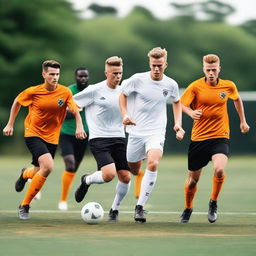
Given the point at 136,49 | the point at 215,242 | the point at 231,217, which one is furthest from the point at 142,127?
the point at 136,49

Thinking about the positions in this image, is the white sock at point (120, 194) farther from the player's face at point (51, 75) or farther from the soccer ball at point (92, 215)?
the player's face at point (51, 75)

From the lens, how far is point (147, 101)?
457 inches

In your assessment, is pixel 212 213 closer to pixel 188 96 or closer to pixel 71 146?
pixel 188 96

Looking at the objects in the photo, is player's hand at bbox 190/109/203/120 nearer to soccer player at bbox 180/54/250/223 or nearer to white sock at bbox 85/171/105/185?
soccer player at bbox 180/54/250/223

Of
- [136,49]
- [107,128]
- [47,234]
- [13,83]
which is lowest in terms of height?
[47,234]

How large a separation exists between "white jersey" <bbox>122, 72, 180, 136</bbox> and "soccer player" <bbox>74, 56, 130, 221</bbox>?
0.28m

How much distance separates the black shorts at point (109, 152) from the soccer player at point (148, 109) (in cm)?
17

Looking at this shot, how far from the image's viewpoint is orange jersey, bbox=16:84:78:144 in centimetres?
1195

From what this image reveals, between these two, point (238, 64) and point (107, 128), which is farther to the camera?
point (238, 64)

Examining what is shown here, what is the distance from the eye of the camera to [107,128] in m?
11.9

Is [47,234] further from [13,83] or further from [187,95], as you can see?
[13,83]

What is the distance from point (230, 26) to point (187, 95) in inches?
1679

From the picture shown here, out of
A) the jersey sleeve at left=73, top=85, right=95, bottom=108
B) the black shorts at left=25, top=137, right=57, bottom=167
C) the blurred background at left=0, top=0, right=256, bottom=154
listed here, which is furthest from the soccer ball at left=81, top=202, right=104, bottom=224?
the blurred background at left=0, top=0, right=256, bottom=154

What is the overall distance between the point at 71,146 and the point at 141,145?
2685 millimetres
